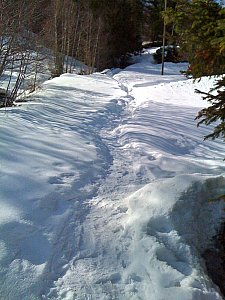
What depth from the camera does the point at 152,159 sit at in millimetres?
5133

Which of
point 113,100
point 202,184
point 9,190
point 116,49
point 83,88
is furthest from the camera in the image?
point 116,49

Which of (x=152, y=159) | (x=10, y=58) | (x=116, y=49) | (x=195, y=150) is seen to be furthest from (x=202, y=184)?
(x=116, y=49)

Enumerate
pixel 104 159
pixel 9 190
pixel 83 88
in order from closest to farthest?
1. pixel 9 190
2. pixel 104 159
3. pixel 83 88

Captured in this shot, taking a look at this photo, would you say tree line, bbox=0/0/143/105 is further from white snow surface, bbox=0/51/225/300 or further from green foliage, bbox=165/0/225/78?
green foliage, bbox=165/0/225/78

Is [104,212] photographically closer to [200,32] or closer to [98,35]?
[200,32]

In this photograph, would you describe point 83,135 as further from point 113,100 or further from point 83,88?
point 83,88

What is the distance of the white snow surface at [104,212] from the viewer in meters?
2.40

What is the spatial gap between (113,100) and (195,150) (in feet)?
15.5

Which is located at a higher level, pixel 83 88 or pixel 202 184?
pixel 83 88

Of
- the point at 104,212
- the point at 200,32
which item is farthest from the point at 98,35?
the point at 104,212

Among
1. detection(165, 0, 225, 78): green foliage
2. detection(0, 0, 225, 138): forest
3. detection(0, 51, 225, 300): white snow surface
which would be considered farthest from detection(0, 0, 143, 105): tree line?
detection(165, 0, 225, 78): green foliage

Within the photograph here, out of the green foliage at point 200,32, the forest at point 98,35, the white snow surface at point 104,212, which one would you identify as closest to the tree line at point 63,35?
the forest at point 98,35

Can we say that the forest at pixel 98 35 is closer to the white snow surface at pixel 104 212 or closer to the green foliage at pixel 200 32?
the green foliage at pixel 200 32

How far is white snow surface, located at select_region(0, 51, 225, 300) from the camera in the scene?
→ 2400 millimetres
